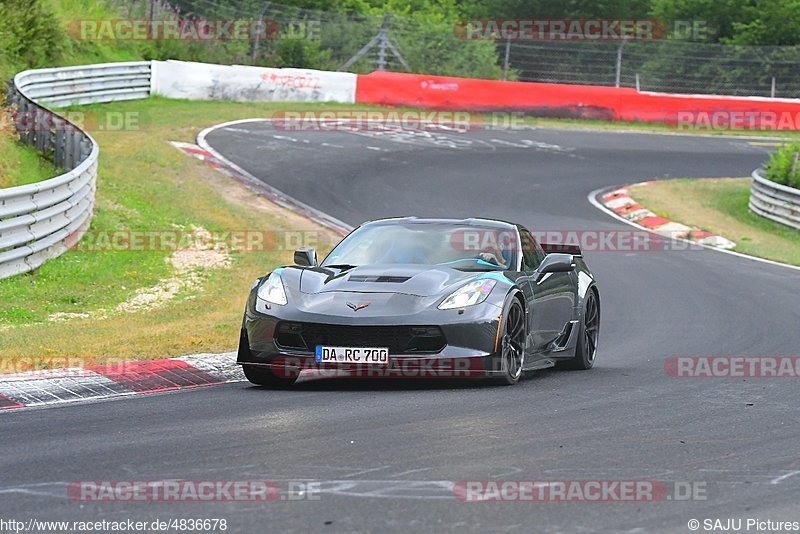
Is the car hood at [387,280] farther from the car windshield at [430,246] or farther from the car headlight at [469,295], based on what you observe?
the car windshield at [430,246]

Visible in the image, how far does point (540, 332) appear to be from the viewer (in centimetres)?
Answer: 987

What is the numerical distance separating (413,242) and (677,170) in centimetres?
2110

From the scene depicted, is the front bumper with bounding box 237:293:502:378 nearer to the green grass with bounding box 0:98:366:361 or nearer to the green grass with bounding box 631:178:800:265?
the green grass with bounding box 0:98:366:361

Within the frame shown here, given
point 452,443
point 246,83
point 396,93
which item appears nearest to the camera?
point 452,443

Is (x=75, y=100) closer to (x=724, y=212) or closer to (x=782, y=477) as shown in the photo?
(x=724, y=212)

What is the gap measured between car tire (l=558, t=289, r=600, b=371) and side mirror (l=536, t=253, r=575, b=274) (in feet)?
2.26

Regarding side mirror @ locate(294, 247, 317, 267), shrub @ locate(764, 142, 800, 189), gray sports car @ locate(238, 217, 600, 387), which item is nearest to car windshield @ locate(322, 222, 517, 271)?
gray sports car @ locate(238, 217, 600, 387)

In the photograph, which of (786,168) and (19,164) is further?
(786,168)

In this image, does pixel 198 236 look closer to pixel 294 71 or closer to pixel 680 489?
pixel 680 489

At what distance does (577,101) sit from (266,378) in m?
28.8

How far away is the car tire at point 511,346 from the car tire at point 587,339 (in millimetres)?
1536

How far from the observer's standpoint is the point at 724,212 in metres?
25.9

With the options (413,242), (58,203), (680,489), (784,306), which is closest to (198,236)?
(58,203)

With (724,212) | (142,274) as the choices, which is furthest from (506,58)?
(142,274)
